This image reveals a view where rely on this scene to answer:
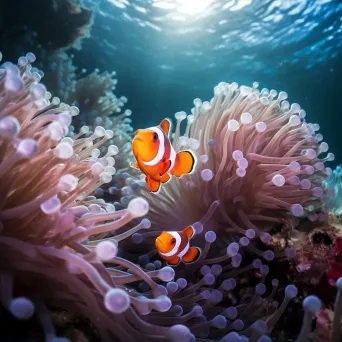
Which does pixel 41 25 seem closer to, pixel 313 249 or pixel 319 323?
pixel 313 249

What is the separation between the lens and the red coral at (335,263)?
1793mm

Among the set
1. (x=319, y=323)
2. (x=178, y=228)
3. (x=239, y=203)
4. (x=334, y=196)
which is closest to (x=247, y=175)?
(x=239, y=203)

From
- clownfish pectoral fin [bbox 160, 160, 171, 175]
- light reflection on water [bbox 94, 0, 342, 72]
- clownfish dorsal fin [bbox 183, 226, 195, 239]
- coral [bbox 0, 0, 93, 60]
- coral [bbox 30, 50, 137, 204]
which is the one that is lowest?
clownfish dorsal fin [bbox 183, 226, 195, 239]

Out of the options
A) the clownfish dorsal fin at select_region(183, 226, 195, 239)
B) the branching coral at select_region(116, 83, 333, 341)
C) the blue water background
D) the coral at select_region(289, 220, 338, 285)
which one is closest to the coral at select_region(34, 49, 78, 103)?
the branching coral at select_region(116, 83, 333, 341)

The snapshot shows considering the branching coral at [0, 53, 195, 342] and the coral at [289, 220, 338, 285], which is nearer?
the branching coral at [0, 53, 195, 342]

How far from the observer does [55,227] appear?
125 cm

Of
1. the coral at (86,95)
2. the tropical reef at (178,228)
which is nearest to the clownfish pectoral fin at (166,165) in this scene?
the tropical reef at (178,228)

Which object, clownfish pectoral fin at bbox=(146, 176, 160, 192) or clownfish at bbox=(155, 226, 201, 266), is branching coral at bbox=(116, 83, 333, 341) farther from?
clownfish pectoral fin at bbox=(146, 176, 160, 192)

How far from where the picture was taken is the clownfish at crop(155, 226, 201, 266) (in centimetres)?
170

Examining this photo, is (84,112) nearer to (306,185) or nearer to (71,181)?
(306,185)

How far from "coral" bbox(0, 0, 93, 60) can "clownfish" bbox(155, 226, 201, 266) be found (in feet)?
16.1

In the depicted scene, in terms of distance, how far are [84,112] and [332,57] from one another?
540 inches

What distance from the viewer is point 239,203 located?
218cm

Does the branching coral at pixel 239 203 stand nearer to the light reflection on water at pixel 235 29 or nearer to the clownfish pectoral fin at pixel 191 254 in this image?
the clownfish pectoral fin at pixel 191 254
